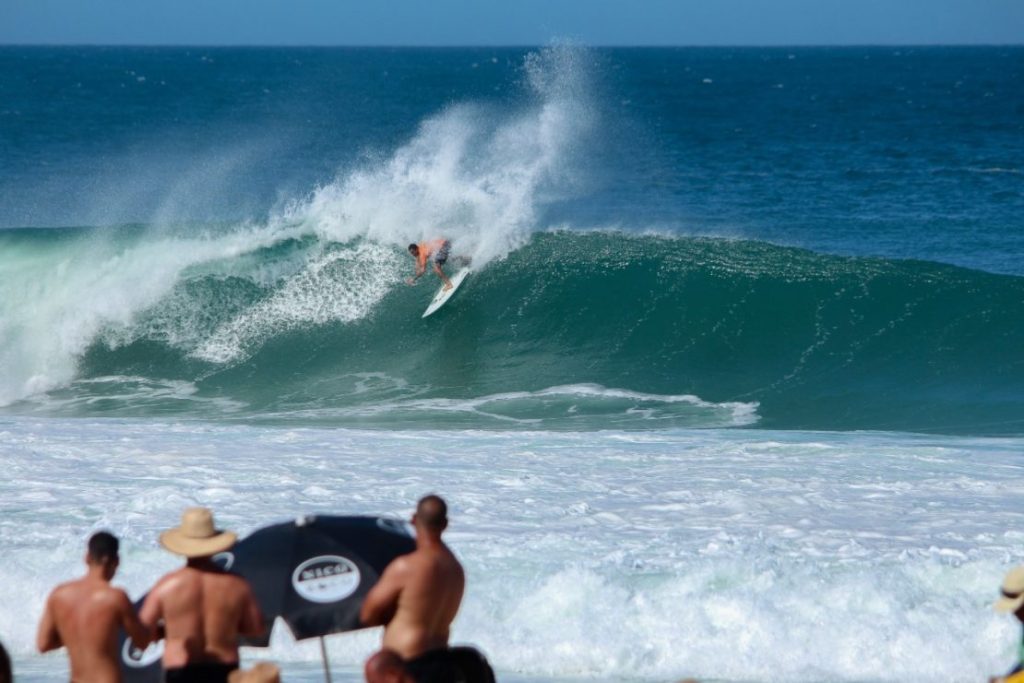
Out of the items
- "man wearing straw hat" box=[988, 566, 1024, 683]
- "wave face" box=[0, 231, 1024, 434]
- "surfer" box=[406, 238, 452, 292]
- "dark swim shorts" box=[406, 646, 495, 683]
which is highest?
"surfer" box=[406, 238, 452, 292]

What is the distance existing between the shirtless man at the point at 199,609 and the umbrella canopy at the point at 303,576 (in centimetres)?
10

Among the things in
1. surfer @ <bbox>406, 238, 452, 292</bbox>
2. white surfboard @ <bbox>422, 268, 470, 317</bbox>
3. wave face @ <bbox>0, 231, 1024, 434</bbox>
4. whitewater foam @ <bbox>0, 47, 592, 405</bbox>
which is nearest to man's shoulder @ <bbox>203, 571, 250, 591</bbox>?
wave face @ <bbox>0, 231, 1024, 434</bbox>

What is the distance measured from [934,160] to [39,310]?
1418 inches

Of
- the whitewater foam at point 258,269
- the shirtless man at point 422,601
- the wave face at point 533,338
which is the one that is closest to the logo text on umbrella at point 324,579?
the shirtless man at point 422,601

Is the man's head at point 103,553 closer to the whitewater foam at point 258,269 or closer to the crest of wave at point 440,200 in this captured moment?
the whitewater foam at point 258,269

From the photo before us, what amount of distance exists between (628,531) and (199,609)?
443cm

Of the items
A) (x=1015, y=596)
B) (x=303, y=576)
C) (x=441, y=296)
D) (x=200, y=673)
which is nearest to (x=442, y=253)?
(x=441, y=296)

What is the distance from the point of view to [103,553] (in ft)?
17.9

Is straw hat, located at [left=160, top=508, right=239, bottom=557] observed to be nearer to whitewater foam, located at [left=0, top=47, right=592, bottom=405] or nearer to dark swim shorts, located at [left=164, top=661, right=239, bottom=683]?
dark swim shorts, located at [left=164, top=661, right=239, bottom=683]

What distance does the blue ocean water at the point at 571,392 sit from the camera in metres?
8.24

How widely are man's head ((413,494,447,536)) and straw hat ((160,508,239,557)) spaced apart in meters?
0.75

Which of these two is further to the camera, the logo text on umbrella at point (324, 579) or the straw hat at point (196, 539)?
the logo text on umbrella at point (324, 579)

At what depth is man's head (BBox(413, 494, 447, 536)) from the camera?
5605 millimetres

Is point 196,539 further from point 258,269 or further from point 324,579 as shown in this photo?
point 258,269
